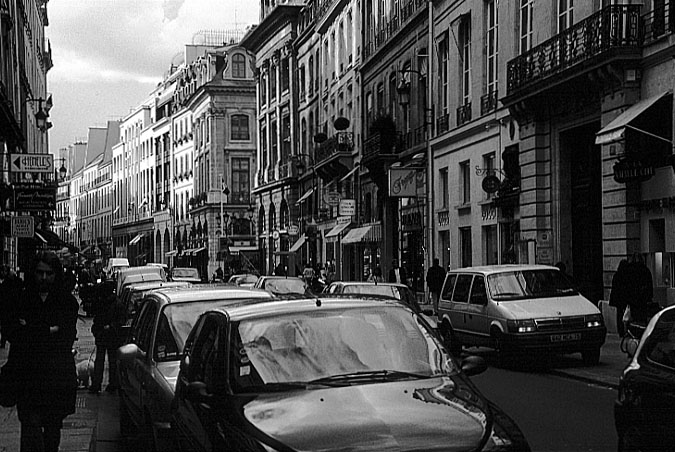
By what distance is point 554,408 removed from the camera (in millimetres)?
13625

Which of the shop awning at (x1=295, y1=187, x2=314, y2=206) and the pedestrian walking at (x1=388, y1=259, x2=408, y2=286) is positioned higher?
the shop awning at (x1=295, y1=187, x2=314, y2=206)

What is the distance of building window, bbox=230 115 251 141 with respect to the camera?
320ft

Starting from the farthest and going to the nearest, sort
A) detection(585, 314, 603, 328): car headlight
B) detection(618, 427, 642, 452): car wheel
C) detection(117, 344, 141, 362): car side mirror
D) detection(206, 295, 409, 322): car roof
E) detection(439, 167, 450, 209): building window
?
detection(439, 167, 450, 209): building window → detection(585, 314, 603, 328): car headlight → detection(117, 344, 141, 362): car side mirror → detection(618, 427, 642, 452): car wheel → detection(206, 295, 409, 322): car roof

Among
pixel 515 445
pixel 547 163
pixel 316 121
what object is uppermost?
pixel 316 121

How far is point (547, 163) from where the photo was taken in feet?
103

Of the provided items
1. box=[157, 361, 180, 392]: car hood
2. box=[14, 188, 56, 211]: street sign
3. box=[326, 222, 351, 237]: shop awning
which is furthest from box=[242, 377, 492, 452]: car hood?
box=[326, 222, 351, 237]: shop awning

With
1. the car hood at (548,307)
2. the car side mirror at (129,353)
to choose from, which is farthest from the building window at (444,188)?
the car side mirror at (129,353)

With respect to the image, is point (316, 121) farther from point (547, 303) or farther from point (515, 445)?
point (515, 445)

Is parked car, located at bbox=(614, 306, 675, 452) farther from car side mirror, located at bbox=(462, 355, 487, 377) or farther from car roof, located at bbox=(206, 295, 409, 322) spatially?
car roof, located at bbox=(206, 295, 409, 322)

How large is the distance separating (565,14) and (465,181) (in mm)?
11378

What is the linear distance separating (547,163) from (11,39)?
71.8 ft

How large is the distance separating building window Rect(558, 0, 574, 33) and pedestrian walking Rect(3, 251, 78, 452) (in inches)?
891

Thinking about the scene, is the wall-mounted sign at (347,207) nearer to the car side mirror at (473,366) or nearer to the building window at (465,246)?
the building window at (465,246)

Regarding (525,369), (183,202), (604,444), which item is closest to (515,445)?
(604,444)
